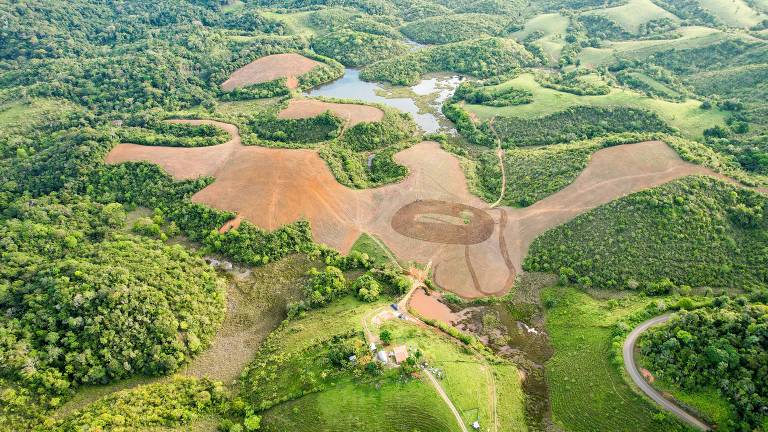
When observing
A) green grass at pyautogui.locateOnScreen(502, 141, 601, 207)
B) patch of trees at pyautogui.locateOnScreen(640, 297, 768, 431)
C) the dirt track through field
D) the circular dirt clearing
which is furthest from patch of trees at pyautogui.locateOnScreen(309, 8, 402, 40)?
patch of trees at pyautogui.locateOnScreen(640, 297, 768, 431)

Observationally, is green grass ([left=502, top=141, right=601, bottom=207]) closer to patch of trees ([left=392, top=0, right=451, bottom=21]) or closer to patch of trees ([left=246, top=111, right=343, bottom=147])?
patch of trees ([left=246, top=111, right=343, bottom=147])

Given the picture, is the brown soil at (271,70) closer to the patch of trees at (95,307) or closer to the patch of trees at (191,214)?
the patch of trees at (191,214)

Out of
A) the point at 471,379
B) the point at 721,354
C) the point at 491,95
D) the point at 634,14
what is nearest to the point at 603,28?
the point at 634,14

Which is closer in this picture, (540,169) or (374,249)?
(374,249)

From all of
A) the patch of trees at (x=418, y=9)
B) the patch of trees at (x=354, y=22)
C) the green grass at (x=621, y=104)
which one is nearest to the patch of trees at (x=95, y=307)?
the green grass at (x=621, y=104)

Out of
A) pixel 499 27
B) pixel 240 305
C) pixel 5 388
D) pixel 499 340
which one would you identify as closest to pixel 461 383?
pixel 499 340

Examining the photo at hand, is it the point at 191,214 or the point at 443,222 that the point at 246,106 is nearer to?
the point at 191,214
